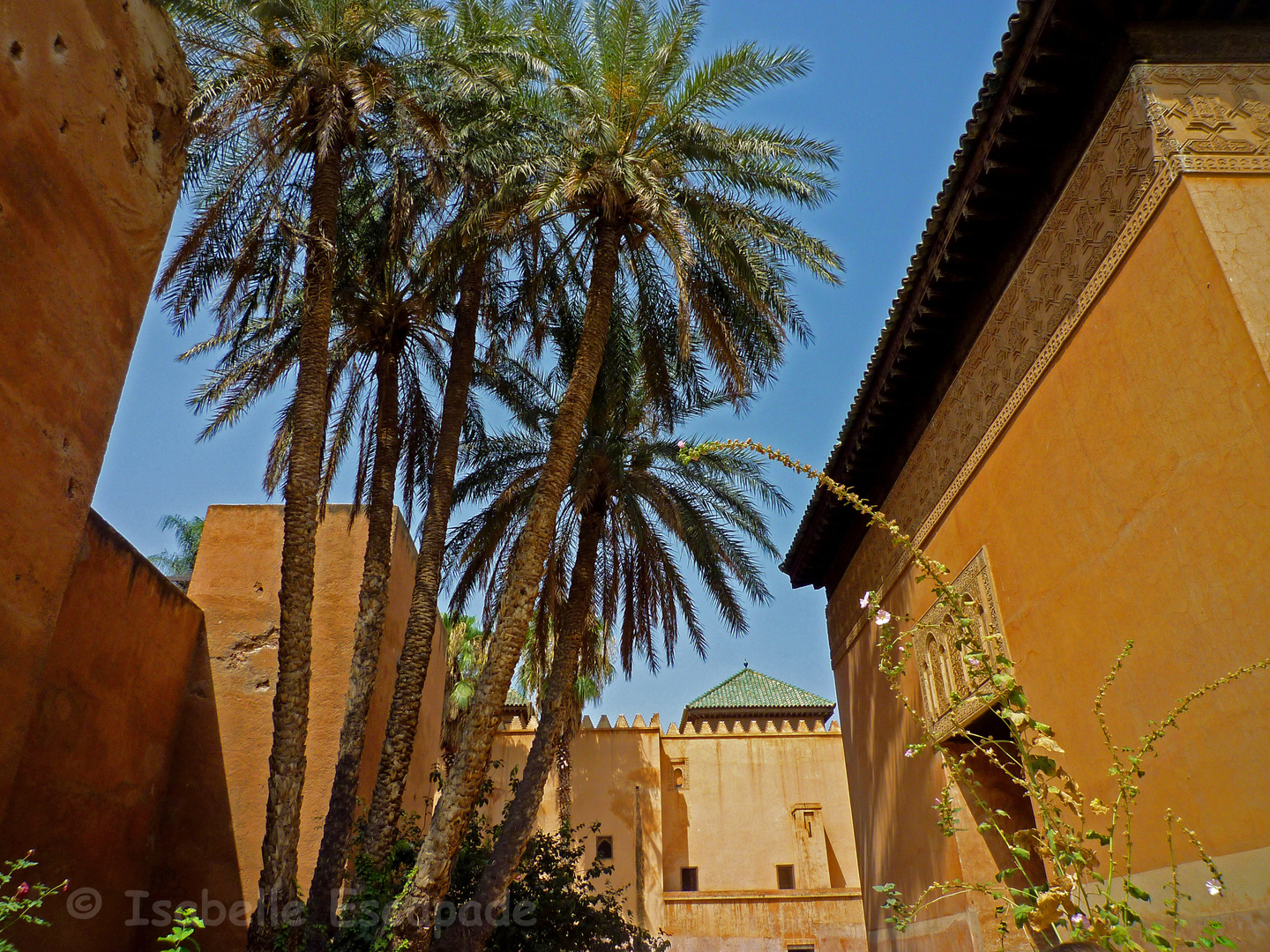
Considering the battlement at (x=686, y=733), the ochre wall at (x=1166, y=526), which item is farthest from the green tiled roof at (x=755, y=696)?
the ochre wall at (x=1166, y=526)

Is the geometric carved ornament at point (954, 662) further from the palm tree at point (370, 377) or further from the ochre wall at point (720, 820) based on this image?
the ochre wall at point (720, 820)

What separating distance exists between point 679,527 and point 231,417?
5.81 m

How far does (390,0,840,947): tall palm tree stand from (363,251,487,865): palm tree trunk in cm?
107

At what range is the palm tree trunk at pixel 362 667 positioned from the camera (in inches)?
327

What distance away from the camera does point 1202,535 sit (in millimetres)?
4469

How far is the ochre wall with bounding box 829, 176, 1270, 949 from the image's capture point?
165 inches

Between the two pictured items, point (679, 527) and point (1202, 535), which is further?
point (679, 527)

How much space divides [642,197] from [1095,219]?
4217 millimetres

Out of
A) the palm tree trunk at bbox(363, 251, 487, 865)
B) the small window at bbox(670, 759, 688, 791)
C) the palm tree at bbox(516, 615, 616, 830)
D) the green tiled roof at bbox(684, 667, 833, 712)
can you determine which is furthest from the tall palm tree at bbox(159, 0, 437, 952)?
the green tiled roof at bbox(684, 667, 833, 712)

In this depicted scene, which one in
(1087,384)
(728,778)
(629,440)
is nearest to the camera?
(1087,384)

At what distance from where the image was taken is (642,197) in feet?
28.2

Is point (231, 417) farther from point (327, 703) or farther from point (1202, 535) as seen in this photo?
point (1202, 535)

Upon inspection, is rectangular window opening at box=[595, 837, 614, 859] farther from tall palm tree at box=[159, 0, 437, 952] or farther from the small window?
tall palm tree at box=[159, 0, 437, 952]

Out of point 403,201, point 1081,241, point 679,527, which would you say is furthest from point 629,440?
point 1081,241
